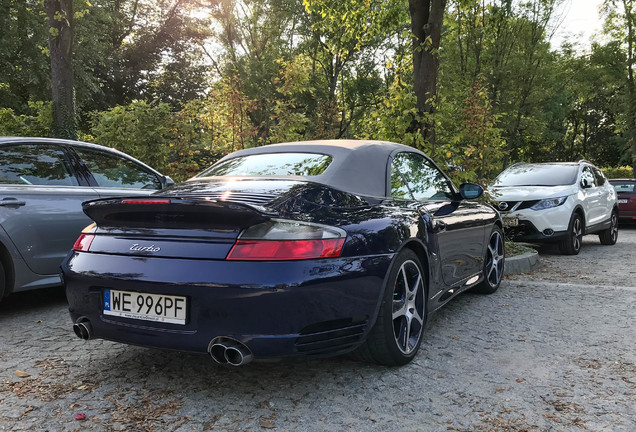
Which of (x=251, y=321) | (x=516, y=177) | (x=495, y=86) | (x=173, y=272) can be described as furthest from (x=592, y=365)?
(x=495, y=86)

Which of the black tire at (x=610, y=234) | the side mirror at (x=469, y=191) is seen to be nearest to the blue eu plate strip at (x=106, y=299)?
the side mirror at (x=469, y=191)

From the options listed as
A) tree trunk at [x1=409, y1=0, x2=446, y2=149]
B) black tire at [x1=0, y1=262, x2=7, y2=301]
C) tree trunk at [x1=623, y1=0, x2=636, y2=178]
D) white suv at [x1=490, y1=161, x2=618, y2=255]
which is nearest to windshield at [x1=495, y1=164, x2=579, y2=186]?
white suv at [x1=490, y1=161, x2=618, y2=255]

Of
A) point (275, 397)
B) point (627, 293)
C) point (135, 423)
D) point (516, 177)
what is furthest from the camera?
point (516, 177)

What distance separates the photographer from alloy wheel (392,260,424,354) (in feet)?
11.2

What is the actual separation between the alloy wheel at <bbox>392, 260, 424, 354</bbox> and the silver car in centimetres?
318

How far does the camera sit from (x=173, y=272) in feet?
8.95

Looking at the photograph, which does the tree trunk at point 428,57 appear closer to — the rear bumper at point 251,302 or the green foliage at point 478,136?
the green foliage at point 478,136

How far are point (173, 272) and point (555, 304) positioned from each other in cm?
401

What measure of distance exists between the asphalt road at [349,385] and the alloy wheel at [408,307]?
17 cm

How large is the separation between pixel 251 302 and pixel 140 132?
7.97m

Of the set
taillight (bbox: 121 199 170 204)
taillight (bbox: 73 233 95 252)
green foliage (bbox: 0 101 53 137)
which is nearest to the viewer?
taillight (bbox: 121 199 170 204)

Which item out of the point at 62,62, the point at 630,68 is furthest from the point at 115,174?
the point at 630,68

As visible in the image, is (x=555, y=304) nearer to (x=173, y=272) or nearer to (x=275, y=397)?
(x=275, y=397)

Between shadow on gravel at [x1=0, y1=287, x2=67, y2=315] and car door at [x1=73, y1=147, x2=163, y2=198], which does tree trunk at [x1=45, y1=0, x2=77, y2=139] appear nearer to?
car door at [x1=73, y1=147, x2=163, y2=198]
